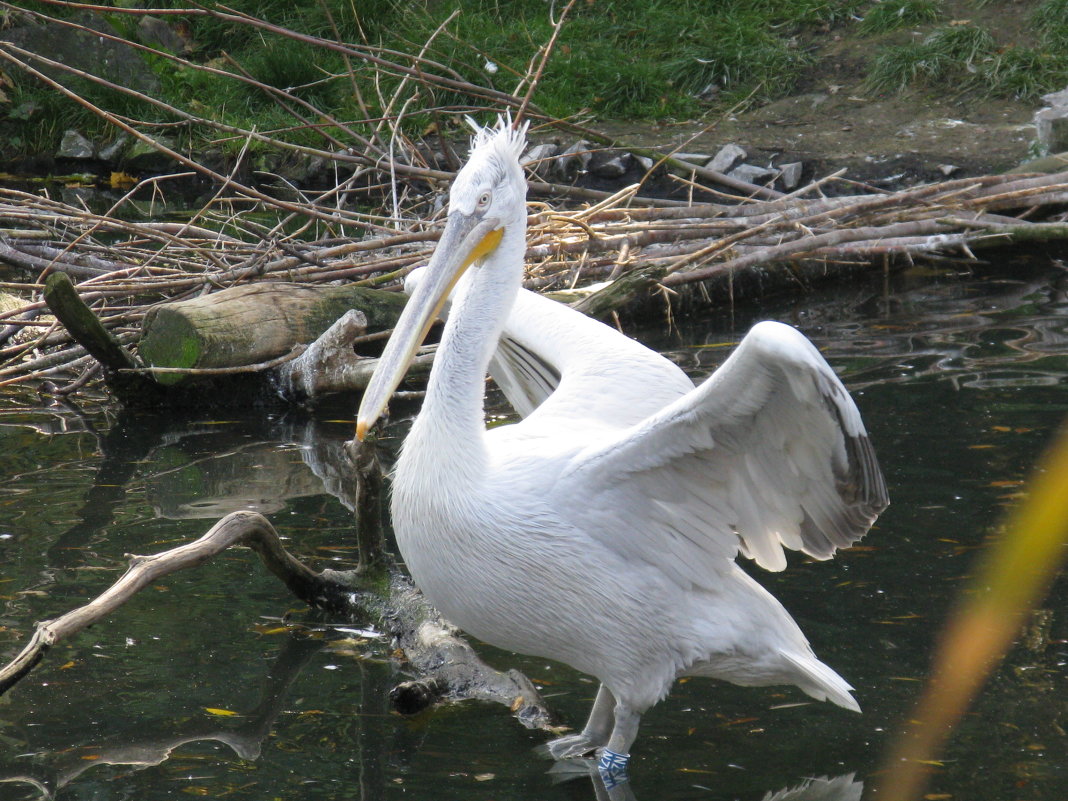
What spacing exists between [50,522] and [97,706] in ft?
4.34

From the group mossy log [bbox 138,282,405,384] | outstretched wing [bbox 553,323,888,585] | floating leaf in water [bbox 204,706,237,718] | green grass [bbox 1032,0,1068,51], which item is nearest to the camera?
outstretched wing [bbox 553,323,888,585]

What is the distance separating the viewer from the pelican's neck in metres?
2.73

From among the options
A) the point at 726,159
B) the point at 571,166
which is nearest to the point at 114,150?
the point at 571,166

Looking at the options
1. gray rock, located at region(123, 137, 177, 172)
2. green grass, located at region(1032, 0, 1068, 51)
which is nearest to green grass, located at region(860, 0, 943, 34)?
green grass, located at region(1032, 0, 1068, 51)

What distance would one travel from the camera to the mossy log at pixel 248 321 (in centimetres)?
521

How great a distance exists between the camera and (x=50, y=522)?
412 centimetres

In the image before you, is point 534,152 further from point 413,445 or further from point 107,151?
point 413,445

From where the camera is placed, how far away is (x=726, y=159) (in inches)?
340

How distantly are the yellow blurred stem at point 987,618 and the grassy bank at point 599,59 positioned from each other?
6053 millimetres

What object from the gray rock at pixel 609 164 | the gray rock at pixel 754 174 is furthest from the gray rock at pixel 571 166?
the gray rock at pixel 754 174

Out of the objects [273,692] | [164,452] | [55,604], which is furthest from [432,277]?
[164,452]

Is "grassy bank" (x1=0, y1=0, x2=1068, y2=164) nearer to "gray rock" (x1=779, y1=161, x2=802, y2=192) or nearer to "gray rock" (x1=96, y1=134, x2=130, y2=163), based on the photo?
"gray rock" (x1=96, y1=134, x2=130, y2=163)

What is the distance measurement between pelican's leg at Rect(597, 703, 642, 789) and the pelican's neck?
0.64 m

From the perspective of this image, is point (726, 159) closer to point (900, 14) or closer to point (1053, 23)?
point (900, 14)
